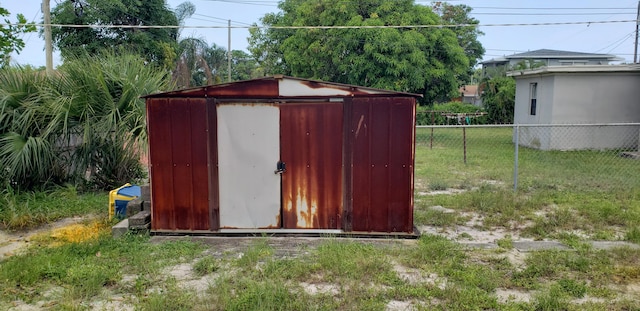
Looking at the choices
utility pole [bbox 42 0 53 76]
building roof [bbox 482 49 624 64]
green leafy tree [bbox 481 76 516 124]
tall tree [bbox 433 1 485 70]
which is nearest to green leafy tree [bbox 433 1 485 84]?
tall tree [bbox 433 1 485 70]

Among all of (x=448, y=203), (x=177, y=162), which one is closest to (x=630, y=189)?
(x=448, y=203)

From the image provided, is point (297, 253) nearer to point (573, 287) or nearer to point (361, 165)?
point (361, 165)

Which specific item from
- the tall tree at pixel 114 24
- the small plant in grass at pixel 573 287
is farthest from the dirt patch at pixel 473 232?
the tall tree at pixel 114 24

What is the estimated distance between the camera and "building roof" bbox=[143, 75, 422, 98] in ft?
19.2

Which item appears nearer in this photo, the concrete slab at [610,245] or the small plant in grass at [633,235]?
the concrete slab at [610,245]

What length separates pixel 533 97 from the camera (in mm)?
16516

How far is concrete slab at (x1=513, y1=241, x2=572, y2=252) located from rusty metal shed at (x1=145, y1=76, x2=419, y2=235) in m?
1.27

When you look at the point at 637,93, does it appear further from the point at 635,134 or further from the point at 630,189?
the point at 630,189

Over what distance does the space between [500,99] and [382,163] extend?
18.2m

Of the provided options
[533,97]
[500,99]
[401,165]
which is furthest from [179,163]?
[500,99]

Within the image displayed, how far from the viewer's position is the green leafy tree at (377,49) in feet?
59.3

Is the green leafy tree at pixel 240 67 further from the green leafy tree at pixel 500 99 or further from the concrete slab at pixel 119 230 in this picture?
the concrete slab at pixel 119 230

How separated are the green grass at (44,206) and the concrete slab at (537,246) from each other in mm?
5895

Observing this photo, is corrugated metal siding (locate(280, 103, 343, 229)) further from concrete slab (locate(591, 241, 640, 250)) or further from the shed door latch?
concrete slab (locate(591, 241, 640, 250))
